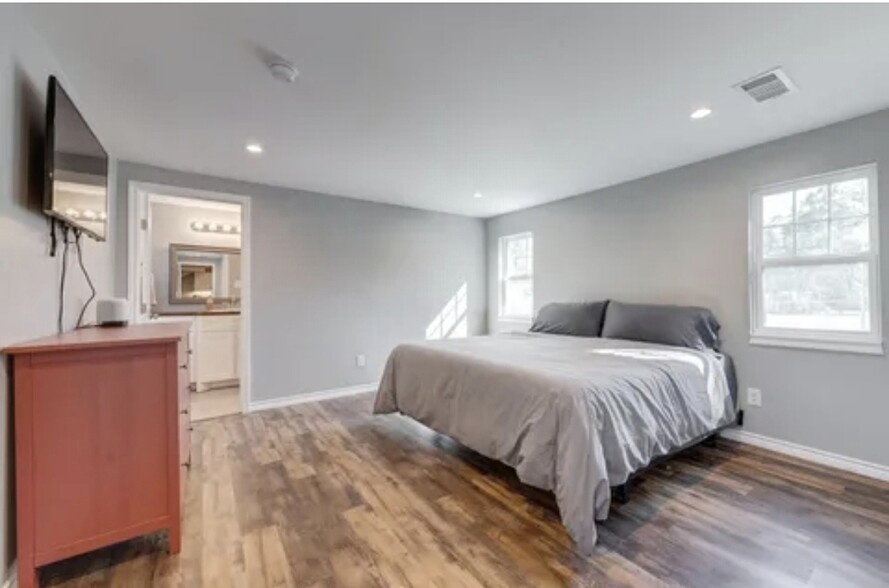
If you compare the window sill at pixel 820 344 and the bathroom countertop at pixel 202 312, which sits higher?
the bathroom countertop at pixel 202 312

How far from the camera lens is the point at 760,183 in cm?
287

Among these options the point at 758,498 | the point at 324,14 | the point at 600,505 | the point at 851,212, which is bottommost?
the point at 758,498

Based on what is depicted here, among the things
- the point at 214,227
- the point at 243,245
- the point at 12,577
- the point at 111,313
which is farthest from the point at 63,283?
the point at 214,227

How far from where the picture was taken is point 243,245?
3695mm

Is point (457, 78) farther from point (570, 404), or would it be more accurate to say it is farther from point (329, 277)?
point (329, 277)

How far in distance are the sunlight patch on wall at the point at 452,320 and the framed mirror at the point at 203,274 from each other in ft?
8.12

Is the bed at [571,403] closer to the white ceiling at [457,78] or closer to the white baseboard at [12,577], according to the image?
the white ceiling at [457,78]

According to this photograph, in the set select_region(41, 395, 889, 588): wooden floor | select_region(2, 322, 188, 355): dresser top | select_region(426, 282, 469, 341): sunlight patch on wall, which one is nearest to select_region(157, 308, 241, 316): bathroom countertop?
select_region(41, 395, 889, 588): wooden floor

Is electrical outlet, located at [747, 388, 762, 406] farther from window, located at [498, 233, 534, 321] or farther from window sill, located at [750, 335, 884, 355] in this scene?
window, located at [498, 233, 534, 321]

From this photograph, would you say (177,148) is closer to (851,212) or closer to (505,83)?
(505,83)

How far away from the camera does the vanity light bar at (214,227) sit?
4.88 metres

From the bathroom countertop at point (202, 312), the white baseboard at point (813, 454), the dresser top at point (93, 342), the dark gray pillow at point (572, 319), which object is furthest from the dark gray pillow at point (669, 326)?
the bathroom countertop at point (202, 312)

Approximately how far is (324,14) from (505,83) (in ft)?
3.07

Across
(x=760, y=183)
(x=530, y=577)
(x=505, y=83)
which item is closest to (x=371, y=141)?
(x=505, y=83)
